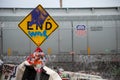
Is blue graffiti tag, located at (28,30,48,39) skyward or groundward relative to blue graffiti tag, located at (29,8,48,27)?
groundward

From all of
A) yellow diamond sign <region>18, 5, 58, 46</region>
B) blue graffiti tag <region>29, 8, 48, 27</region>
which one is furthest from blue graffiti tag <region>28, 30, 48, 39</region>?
blue graffiti tag <region>29, 8, 48, 27</region>

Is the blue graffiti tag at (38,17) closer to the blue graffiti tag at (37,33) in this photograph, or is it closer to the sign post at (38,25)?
the sign post at (38,25)

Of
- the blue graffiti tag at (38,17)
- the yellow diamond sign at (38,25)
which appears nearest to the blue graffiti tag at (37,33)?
the yellow diamond sign at (38,25)

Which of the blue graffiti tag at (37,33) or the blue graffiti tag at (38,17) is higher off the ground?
the blue graffiti tag at (38,17)

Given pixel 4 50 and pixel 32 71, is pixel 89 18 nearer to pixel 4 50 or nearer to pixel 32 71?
pixel 4 50

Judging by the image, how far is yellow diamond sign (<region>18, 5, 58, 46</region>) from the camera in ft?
36.1

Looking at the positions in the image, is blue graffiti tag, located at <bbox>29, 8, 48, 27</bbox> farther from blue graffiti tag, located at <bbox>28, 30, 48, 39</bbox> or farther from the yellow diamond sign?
blue graffiti tag, located at <bbox>28, 30, 48, 39</bbox>

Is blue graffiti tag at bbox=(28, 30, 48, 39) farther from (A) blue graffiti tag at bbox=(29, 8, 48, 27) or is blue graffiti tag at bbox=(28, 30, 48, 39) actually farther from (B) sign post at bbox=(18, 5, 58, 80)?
(A) blue graffiti tag at bbox=(29, 8, 48, 27)

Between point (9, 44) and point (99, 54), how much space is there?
21.0ft

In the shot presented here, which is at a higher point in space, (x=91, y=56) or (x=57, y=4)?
(x=57, y=4)

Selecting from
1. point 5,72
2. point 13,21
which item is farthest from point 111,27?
point 5,72

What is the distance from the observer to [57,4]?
107 ft

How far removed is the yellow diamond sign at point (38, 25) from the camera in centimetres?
1102

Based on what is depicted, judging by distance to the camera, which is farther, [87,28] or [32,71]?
[87,28]
